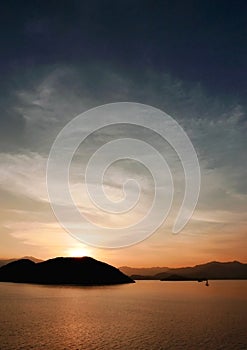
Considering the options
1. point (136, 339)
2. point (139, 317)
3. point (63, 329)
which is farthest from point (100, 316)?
point (136, 339)

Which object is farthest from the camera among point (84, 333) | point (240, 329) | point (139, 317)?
point (139, 317)

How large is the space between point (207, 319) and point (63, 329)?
47.8 meters

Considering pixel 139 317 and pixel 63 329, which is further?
pixel 139 317

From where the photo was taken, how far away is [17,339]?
7388 cm

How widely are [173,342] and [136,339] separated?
8.44 metres

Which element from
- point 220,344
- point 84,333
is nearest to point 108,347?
point 84,333

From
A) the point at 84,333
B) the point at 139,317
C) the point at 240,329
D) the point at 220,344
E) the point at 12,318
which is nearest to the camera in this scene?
the point at 220,344

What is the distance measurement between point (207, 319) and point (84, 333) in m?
45.8

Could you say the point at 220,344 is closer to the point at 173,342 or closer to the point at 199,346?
the point at 199,346

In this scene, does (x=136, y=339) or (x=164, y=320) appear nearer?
(x=136, y=339)

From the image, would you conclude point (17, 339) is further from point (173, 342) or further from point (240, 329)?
point (240, 329)

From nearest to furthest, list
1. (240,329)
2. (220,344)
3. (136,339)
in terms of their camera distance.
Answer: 1. (220,344)
2. (136,339)
3. (240,329)

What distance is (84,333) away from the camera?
8425 cm

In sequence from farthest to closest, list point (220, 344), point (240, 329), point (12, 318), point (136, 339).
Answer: point (12, 318) → point (240, 329) → point (136, 339) → point (220, 344)
